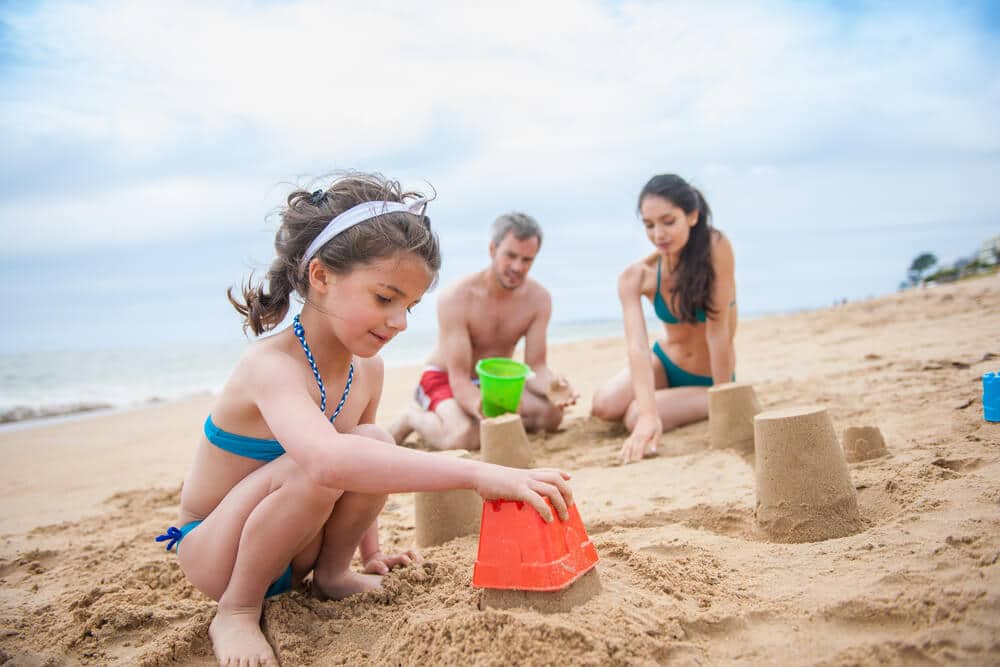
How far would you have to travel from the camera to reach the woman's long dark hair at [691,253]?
388cm

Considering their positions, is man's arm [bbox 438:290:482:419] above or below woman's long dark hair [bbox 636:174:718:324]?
below

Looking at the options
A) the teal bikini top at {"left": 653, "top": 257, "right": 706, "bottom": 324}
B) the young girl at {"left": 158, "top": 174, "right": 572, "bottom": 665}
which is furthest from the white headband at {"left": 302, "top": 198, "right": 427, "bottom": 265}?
the teal bikini top at {"left": 653, "top": 257, "right": 706, "bottom": 324}

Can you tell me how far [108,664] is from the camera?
1.81 m

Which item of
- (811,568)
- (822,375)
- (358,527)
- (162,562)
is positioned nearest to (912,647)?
(811,568)

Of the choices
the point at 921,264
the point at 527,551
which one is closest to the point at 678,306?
A: the point at 527,551

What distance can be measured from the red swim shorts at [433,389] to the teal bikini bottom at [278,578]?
256cm

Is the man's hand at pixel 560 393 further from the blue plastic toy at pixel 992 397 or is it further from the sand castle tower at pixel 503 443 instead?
the blue plastic toy at pixel 992 397

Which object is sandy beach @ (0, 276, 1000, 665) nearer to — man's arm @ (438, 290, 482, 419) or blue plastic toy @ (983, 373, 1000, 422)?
blue plastic toy @ (983, 373, 1000, 422)

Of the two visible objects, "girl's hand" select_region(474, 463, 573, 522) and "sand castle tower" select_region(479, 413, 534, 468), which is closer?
"girl's hand" select_region(474, 463, 573, 522)

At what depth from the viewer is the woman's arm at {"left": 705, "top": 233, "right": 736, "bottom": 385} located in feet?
13.1

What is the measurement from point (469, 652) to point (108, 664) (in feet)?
3.36

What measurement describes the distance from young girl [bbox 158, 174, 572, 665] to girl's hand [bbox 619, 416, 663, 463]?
1.62m

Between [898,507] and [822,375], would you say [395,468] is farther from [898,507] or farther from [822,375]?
[822,375]

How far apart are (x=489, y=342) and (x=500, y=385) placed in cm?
111
